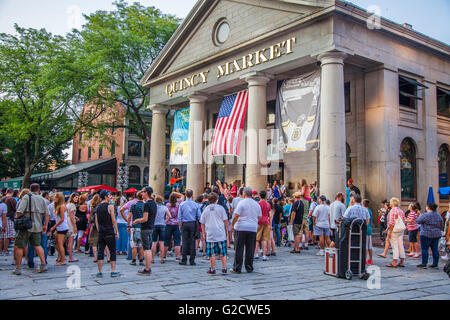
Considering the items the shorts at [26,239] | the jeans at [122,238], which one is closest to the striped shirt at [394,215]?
the jeans at [122,238]

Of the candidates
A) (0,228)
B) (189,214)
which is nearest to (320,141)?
(189,214)

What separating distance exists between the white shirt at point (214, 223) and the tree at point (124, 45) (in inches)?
812

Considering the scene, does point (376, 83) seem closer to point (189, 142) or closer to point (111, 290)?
point (189, 142)

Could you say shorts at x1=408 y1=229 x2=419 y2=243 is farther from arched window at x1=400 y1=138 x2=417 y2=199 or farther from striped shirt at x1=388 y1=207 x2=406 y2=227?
arched window at x1=400 y1=138 x2=417 y2=199

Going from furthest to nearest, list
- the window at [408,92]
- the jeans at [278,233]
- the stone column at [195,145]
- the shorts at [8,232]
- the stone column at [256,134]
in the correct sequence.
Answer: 1. the stone column at [195,145]
2. the window at [408,92]
3. the stone column at [256,134]
4. the jeans at [278,233]
5. the shorts at [8,232]

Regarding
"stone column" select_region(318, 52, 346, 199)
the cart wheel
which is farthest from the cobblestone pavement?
"stone column" select_region(318, 52, 346, 199)

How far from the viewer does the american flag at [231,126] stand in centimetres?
→ 1944

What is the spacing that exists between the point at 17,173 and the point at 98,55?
33.0 meters

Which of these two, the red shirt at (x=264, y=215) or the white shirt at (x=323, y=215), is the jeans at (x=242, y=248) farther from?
the white shirt at (x=323, y=215)

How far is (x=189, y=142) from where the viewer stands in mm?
22891

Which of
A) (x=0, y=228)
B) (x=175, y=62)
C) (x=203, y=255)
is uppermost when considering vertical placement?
(x=175, y=62)

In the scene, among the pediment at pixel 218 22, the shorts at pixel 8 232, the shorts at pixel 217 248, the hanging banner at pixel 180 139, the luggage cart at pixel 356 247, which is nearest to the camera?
the luggage cart at pixel 356 247

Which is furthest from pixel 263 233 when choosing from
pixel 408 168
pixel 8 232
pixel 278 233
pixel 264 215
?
pixel 408 168

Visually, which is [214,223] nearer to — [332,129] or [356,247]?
[356,247]
